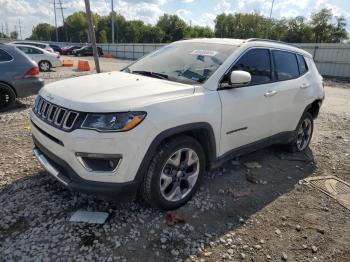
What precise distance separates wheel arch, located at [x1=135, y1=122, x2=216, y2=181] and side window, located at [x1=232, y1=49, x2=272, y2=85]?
2.91 feet

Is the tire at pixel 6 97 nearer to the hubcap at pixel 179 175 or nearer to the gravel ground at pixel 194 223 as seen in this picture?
the gravel ground at pixel 194 223

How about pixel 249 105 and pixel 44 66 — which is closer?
pixel 249 105

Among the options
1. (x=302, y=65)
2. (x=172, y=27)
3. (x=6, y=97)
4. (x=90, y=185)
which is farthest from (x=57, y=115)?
(x=172, y=27)

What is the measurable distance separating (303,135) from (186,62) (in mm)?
2738

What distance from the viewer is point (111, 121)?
112 inches

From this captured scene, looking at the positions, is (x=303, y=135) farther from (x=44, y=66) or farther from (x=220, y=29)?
(x=220, y=29)

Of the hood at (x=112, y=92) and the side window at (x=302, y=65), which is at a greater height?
the side window at (x=302, y=65)

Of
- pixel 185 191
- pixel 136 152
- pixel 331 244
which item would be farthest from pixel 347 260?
pixel 136 152

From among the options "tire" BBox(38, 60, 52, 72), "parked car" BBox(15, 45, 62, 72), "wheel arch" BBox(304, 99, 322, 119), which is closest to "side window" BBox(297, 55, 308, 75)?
"wheel arch" BBox(304, 99, 322, 119)

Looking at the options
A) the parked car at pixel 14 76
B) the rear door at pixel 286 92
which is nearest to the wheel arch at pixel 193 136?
the rear door at pixel 286 92

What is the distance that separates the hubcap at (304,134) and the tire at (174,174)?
2.55 m

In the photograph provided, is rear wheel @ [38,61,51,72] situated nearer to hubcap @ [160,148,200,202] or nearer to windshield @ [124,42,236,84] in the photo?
windshield @ [124,42,236,84]

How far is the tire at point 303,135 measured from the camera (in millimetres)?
5311

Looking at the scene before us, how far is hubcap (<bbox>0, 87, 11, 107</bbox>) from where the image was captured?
751 cm
